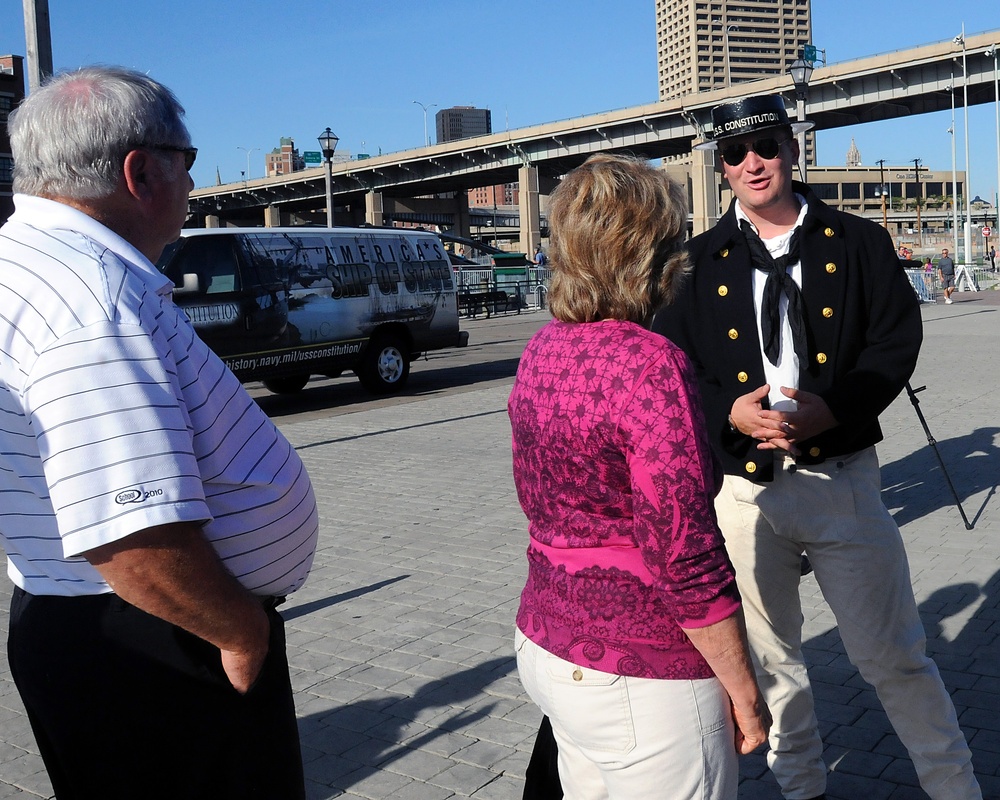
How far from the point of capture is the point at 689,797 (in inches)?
82.3

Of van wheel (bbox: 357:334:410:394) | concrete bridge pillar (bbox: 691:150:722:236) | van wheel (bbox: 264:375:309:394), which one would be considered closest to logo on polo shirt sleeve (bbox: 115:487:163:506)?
van wheel (bbox: 357:334:410:394)

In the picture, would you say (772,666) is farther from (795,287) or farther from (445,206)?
(445,206)

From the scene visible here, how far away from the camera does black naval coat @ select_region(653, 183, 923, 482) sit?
3088mm

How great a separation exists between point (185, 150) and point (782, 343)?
188 cm

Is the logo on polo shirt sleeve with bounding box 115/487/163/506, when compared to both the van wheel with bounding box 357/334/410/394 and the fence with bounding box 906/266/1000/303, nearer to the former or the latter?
the van wheel with bounding box 357/334/410/394

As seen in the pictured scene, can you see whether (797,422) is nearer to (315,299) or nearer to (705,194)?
(315,299)

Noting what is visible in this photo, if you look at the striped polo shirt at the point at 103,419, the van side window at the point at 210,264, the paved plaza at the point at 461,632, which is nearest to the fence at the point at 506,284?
the van side window at the point at 210,264

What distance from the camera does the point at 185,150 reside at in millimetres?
2102

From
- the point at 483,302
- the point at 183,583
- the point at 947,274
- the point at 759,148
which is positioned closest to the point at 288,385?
the point at 759,148

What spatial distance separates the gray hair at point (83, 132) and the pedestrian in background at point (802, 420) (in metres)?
1.85

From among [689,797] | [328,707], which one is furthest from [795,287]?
[328,707]

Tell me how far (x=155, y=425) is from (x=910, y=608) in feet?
7.29

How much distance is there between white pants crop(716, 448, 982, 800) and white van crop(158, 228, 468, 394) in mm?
10028

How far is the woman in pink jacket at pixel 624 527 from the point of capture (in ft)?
6.65
